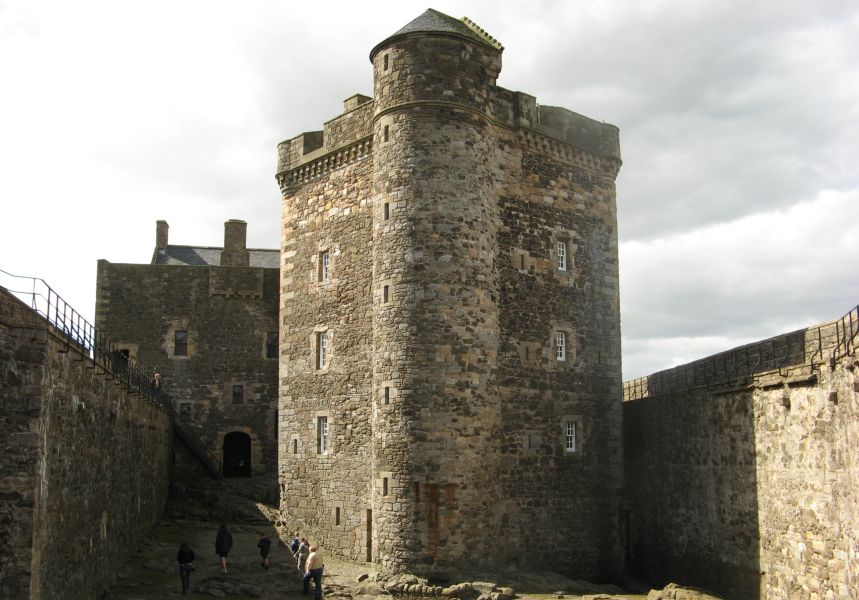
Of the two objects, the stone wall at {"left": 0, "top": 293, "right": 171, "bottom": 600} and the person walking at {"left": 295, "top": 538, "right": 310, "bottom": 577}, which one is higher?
the stone wall at {"left": 0, "top": 293, "right": 171, "bottom": 600}

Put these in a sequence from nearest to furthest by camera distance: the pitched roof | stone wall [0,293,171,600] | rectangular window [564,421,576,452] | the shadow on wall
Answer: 1. stone wall [0,293,171,600]
2. the shadow on wall
3. rectangular window [564,421,576,452]
4. the pitched roof

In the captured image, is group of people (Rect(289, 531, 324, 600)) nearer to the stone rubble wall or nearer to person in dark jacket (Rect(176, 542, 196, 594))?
the stone rubble wall

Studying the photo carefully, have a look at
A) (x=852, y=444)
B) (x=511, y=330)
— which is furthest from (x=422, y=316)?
(x=852, y=444)

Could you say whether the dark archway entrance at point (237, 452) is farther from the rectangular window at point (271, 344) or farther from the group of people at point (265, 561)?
the group of people at point (265, 561)

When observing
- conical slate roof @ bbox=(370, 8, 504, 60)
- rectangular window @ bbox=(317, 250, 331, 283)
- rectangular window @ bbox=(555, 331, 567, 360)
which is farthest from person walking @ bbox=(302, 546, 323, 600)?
conical slate roof @ bbox=(370, 8, 504, 60)

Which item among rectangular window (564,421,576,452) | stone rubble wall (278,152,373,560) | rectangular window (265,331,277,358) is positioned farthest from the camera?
rectangular window (265,331,277,358)

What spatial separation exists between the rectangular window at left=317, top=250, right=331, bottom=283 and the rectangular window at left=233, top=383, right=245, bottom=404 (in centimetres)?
1129

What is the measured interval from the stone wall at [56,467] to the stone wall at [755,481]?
1358 cm

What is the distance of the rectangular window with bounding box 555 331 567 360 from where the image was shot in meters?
24.6

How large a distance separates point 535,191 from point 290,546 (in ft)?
43.9

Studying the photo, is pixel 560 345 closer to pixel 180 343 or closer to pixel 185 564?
pixel 185 564

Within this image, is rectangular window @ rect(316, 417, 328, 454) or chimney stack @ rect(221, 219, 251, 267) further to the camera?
chimney stack @ rect(221, 219, 251, 267)

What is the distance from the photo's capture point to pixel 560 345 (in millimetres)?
24734

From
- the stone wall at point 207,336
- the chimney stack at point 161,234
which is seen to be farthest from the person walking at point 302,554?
the chimney stack at point 161,234
